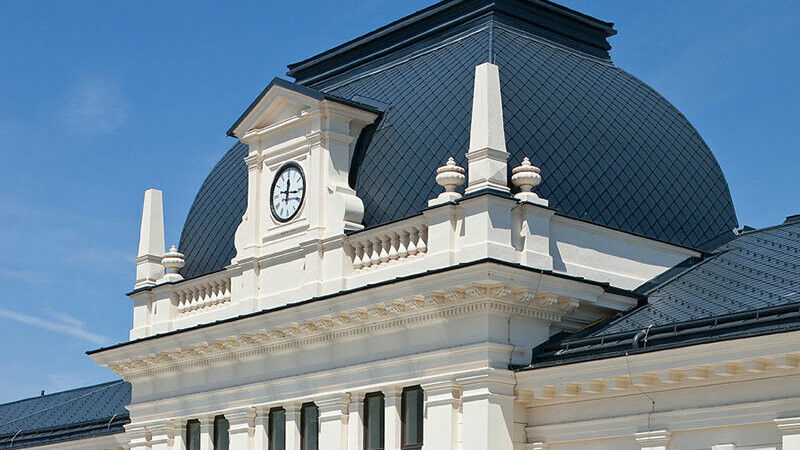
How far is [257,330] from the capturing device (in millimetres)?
33531

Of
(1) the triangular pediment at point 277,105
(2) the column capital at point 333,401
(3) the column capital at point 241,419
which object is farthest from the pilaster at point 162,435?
(1) the triangular pediment at point 277,105

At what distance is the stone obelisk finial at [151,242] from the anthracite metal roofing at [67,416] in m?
4.08

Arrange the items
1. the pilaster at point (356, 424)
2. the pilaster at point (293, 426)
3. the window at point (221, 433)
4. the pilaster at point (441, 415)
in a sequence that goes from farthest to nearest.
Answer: the window at point (221, 433), the pilaster at point (293, 426), the pilaster at point (356, 424), the pilaster at point (441, 415)

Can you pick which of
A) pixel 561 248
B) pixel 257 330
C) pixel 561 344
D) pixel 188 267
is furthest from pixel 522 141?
pixel 188 267

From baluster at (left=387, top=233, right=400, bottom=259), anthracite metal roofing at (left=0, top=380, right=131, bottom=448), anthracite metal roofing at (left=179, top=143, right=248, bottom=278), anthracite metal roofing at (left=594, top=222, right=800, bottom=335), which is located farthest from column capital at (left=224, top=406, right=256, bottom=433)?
anthracite metal roofing at (left=594, top=222, right=800, bottom=335)

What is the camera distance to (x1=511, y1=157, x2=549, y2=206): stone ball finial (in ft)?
98.9

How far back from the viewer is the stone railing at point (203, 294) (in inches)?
1406

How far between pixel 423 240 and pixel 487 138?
8.12 feet

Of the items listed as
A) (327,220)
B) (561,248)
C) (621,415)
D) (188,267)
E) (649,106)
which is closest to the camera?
(621,415)

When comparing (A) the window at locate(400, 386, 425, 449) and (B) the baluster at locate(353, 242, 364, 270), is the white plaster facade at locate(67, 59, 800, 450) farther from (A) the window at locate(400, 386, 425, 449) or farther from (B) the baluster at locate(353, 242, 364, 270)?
(A) the window at locate(400, 386, 425, 449)

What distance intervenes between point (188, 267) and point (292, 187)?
562cm

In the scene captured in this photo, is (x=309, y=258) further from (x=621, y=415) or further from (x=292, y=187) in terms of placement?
(x=621, y=415)

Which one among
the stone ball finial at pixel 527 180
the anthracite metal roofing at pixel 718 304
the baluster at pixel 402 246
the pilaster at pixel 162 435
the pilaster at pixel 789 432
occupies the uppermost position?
the stone ball finial at pixel 527 180

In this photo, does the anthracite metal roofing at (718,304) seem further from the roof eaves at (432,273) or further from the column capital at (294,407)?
the column capital at (294,407)
